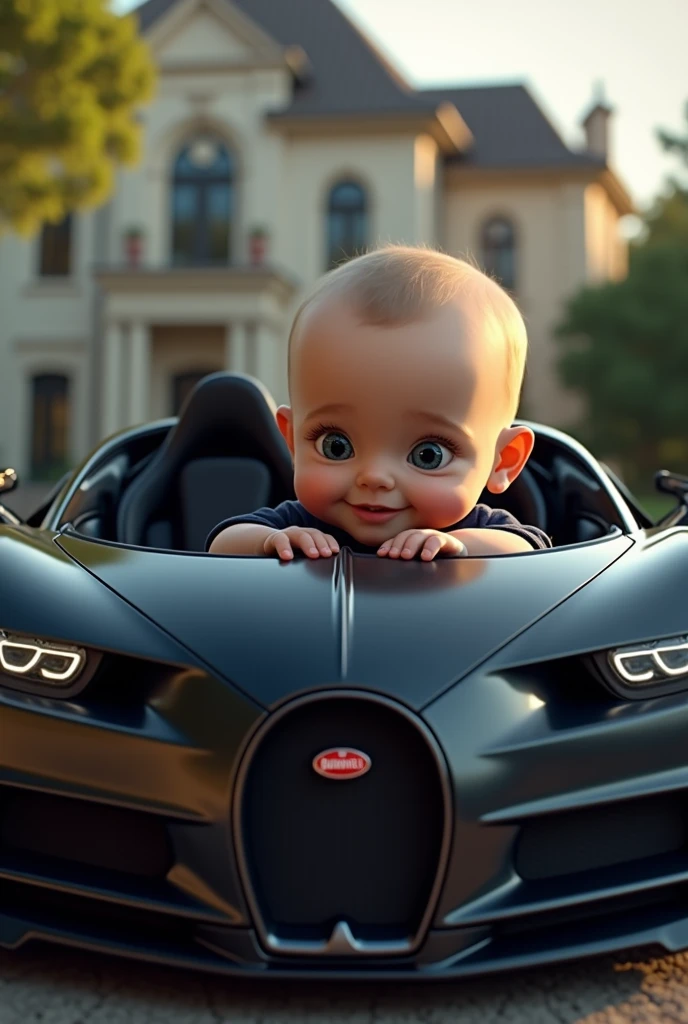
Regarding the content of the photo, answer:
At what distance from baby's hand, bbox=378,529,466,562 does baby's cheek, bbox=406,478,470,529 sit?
0.06m

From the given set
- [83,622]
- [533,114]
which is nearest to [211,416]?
[83,622]

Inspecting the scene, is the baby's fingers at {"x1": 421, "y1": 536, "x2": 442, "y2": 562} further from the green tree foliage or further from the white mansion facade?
the green tree foliage

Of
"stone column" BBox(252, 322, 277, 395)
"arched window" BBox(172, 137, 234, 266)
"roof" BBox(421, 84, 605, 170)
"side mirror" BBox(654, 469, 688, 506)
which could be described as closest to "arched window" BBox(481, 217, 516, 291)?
"roof" BBox(421, 84, 605, 170)

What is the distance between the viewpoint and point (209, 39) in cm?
2427

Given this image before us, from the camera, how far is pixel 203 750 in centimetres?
167

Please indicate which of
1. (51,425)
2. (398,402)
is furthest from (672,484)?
(51,425)

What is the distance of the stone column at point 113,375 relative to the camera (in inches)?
946

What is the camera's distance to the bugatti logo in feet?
5.50

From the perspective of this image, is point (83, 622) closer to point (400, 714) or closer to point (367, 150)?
point (400, 714)

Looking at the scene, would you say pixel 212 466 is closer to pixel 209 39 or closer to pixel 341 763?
pixel 341 763

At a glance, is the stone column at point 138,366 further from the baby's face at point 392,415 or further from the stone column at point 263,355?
the baby's face at point 392,415

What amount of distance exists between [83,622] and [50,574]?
0.24 meters

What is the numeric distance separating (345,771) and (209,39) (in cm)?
2501

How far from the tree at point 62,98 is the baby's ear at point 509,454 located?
16.7 meters
